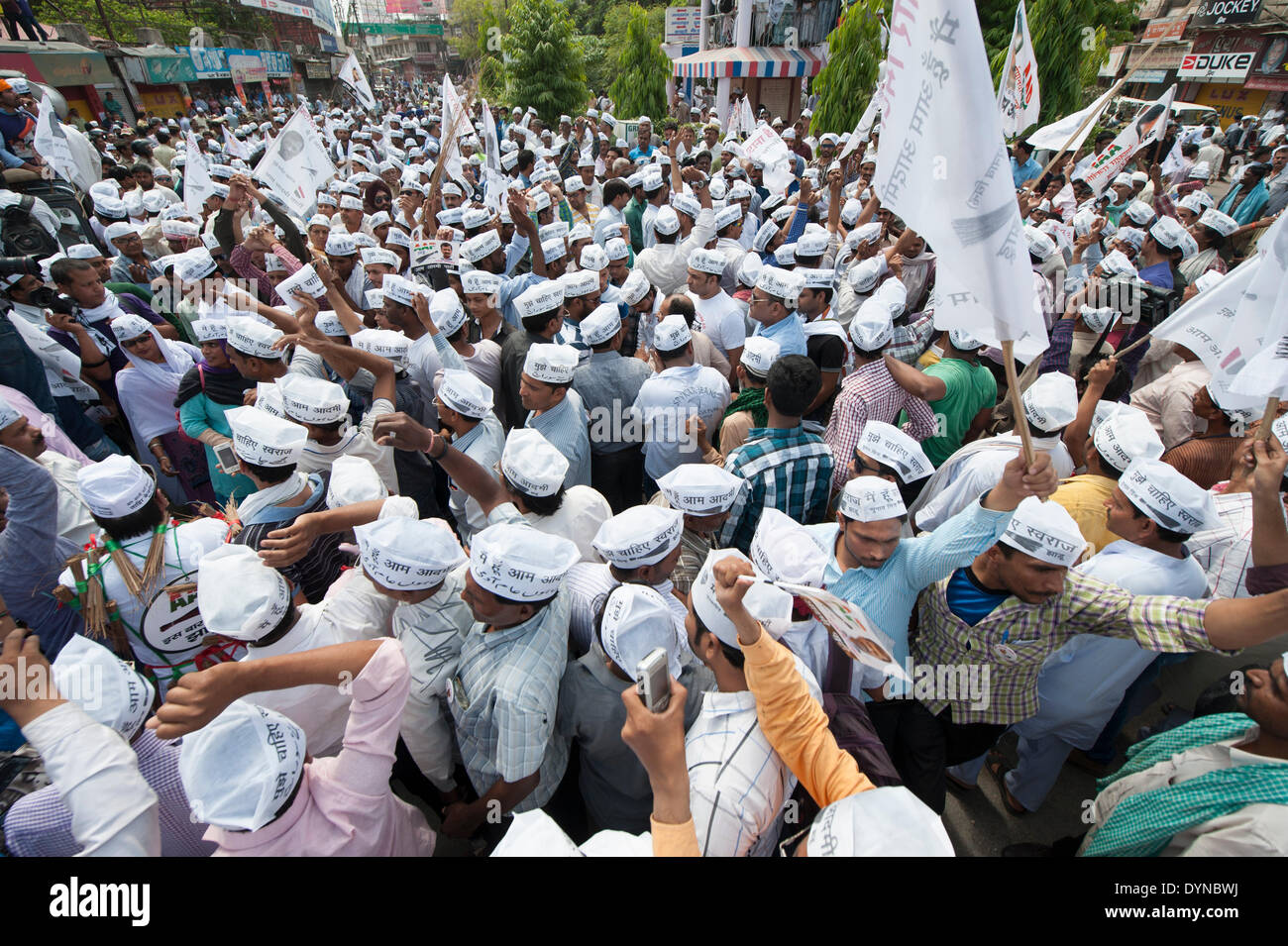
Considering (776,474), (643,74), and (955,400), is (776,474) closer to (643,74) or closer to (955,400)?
(955,400)

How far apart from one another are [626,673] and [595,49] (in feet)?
135

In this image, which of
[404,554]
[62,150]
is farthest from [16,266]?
[404,554]

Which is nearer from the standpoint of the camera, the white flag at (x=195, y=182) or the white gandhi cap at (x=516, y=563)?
the white gandhi cap at (x=516, y=563)

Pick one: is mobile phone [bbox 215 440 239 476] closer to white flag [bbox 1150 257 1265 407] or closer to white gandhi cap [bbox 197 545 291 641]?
white gandhi cap [bbox 197 545 291 641]

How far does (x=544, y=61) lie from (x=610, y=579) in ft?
77.5

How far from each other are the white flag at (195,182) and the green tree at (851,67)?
14.8 metres

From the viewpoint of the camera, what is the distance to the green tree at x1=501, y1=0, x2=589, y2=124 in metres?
20.6

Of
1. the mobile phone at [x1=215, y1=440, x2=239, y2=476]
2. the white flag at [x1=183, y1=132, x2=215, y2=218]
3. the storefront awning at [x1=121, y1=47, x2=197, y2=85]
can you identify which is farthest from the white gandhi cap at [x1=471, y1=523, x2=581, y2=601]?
the storefront awning at [x1=121, y1=47, x2=197, y2=85]

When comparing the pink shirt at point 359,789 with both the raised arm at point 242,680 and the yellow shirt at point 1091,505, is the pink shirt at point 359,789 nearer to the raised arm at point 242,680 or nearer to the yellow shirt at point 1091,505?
the raised arm at point 242,680

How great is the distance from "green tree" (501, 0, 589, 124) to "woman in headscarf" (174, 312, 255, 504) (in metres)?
20.8

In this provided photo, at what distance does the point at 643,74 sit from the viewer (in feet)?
71.5

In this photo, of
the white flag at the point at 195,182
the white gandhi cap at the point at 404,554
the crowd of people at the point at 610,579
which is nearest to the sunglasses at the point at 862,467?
the crowd of people at the point at 610,579

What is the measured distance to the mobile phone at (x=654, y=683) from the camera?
1.47m

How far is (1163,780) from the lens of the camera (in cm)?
189
